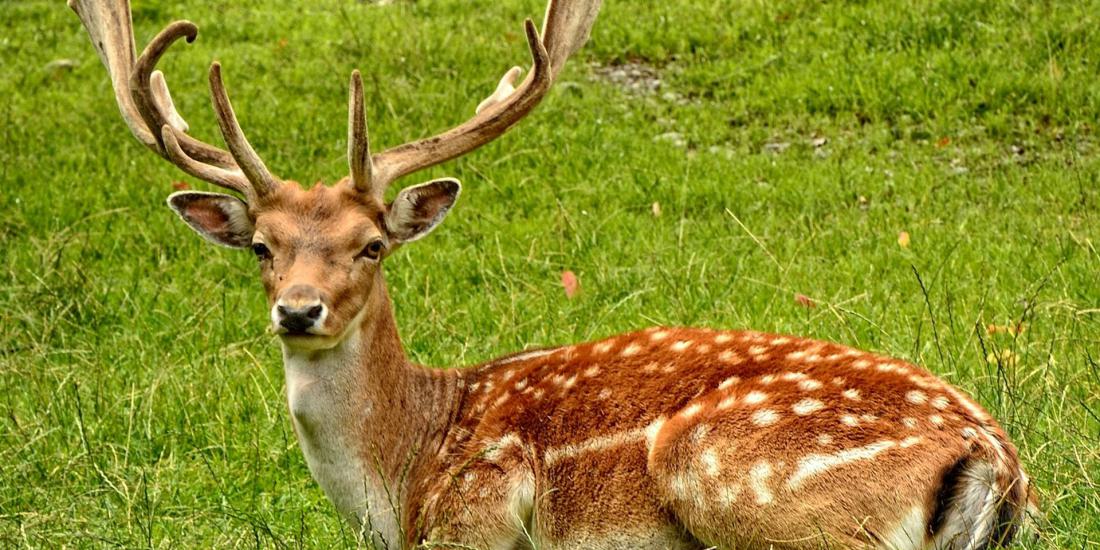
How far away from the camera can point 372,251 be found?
5.12m

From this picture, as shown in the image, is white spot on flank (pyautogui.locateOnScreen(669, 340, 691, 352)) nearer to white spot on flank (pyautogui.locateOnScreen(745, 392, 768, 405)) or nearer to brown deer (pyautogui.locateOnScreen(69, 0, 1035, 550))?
brown deer (pyautogui.locateOnScreen(69, 0, 1035, 550))

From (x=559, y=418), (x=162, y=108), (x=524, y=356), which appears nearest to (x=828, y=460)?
(x=559, y=418)

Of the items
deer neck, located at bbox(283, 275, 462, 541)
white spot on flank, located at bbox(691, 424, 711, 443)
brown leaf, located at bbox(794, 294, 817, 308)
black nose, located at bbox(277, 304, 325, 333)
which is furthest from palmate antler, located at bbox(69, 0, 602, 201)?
brown leaf, located at bbox(794, 294, 817, 308)

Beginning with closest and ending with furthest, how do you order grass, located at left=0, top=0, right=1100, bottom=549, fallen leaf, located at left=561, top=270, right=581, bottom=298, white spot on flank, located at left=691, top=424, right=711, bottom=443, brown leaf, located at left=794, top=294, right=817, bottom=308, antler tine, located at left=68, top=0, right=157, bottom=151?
1. white spot on flank, located at left=691, top=424, right=711, bottom=443
2. antler tine, located at left=68, top=0, right=157, bottom=151
3. grass, located at left=0, top=0, right=1100, bottom=549
4. brown leaf, located at left=794, top=294, right=817, bottom=308
5. fallen leaf, located at left=561, top=270, right=581, bottom=298

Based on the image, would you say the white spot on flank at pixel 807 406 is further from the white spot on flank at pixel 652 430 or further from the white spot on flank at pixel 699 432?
the white spot on flank at pixel 652 430

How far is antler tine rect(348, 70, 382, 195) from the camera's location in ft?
16.1

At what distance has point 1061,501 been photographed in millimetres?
5008

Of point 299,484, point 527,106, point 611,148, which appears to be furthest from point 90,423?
point 611,148

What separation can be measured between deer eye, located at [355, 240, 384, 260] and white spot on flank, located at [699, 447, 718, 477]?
1252 mm

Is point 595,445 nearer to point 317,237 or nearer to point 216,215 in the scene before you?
point 317,237

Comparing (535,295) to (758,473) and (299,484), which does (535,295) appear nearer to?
(299,484)

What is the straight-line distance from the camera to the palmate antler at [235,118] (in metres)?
5.08

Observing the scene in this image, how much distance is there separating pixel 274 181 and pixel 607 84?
608cm

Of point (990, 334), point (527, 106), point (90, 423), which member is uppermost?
point (527, 106)
